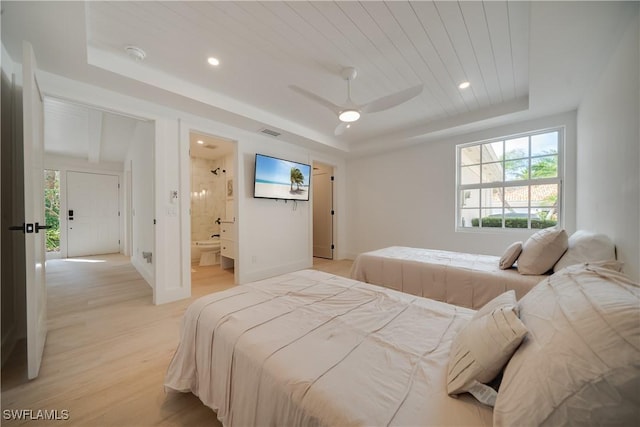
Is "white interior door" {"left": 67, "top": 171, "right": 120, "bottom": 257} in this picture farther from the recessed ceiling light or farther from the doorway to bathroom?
the recessed ceiling light

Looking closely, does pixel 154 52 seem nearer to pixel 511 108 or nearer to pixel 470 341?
pixel 470 341

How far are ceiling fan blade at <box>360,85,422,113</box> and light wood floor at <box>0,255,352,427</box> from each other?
2627 millimetres

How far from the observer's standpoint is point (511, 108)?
3.13 m

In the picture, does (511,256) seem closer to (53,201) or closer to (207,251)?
(207,251)

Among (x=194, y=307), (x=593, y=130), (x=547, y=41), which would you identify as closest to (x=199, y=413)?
(x=194, y=307)

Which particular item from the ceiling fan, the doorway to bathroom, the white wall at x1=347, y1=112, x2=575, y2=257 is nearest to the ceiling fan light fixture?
the ceiling fan

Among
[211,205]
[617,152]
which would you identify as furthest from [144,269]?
[617,152]

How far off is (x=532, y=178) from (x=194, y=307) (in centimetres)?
446

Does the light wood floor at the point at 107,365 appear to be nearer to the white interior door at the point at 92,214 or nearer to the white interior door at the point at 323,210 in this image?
the white interior door at the point at 323,210

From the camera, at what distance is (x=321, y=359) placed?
2.95 feet

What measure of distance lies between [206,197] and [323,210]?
2871 mm

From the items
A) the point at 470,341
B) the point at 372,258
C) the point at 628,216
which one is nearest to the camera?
the point at 470,341

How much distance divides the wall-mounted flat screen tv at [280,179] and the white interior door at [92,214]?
203 inches

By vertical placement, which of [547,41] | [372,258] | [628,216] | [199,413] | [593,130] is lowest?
[199,413]
